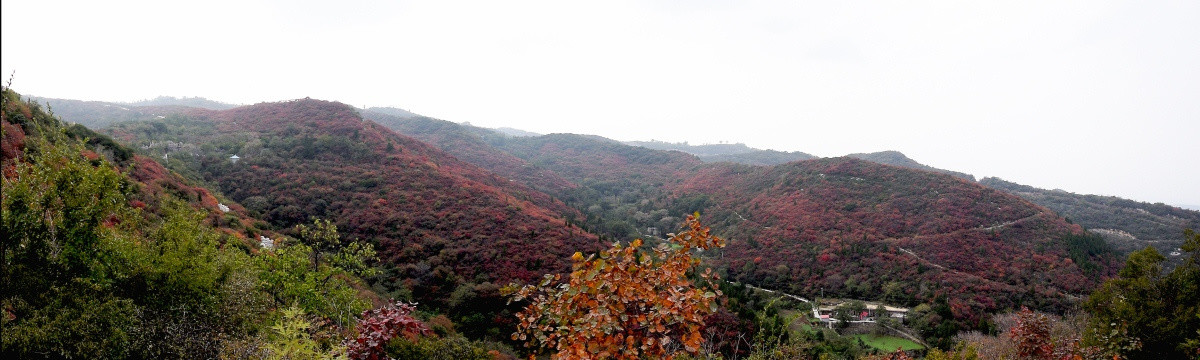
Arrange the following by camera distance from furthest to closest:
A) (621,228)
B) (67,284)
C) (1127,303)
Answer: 1. (621,228)
2. (1127,303)
3. (67,284)

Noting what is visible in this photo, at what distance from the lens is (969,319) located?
2589 centimetres

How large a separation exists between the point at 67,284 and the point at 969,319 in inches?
1355

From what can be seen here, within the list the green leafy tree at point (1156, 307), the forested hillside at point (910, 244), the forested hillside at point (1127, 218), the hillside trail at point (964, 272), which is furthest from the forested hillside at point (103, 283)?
the forested hillside at point (1127, 218)

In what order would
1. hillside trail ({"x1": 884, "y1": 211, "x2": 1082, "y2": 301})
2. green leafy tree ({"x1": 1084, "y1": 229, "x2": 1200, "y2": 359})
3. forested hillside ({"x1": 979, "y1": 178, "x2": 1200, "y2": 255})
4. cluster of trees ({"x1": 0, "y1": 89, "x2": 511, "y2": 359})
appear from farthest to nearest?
1. forested hillside ({"x1": 979, "y1": 178, "x2": 1200, "y2": 255})
2. hillside trail ({"x1": 884, "y1": 211, "x2": 1082, "y2": 301})
3. green leafy tree ({"x1": 1084, "y1": 229, "x2": 1200, "y2": 359})
4. cluster of trees ({"x1": 0, "y1": 89, "x2": 511, "y2": 359})

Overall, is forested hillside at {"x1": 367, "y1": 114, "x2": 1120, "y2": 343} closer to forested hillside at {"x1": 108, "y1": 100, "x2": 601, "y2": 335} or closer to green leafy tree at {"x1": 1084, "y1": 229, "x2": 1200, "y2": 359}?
green leafy tree at {"x1": 1084, "y1": 229, "x2": 1200, "y2": 359}

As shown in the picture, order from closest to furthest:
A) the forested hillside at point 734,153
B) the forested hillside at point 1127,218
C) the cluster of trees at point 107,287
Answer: the cluster of trees at point 107,287, the forested hillside at point 1127,218, the forested hillside at point 734,153

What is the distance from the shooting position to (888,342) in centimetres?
2464

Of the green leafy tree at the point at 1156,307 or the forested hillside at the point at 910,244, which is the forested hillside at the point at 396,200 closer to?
the forested hillside at the point at 910,244

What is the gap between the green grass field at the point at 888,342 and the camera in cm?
2384

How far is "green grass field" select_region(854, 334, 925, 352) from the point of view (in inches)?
939

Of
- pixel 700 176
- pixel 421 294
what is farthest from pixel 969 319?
pixel 700 176

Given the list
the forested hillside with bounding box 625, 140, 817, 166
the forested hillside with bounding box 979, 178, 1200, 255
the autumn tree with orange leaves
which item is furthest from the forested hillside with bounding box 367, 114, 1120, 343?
the forested hillside with bounding box 625, 140, 817, 166

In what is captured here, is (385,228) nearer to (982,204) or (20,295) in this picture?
(20,295)

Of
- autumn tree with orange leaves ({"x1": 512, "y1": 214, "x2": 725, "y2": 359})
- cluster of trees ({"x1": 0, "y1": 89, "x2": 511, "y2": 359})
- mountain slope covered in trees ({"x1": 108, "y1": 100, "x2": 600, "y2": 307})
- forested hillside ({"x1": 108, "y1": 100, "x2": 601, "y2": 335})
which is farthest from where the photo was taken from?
mountain slope covered in trees ({"x1": 108, "y1": 100, "x2": 600, "y2": 307})
